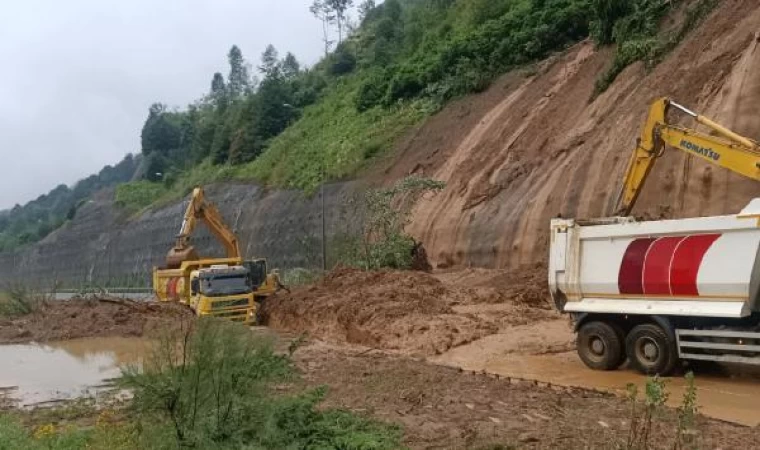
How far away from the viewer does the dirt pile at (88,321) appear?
26547 millimetres

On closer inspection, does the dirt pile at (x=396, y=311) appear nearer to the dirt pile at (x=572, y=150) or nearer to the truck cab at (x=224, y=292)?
the truck cab at (x=224, y=292)

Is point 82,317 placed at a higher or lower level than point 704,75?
lower

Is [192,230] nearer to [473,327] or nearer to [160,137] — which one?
[473,327]

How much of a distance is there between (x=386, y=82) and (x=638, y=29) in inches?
982

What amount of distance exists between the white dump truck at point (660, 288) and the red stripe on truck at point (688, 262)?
0.01m

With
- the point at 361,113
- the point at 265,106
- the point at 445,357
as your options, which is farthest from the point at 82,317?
the point at 265,106

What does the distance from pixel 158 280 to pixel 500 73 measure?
20.7 meters

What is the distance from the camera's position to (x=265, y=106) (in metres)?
69.4

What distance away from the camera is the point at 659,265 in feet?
39.4

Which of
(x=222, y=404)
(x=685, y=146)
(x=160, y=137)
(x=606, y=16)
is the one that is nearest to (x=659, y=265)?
(x=685, y=146)

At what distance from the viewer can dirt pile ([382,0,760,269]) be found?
2077cm

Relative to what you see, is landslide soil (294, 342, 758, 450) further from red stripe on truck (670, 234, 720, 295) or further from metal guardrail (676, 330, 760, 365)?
red stripe on truck (670, 234, 720, 295)

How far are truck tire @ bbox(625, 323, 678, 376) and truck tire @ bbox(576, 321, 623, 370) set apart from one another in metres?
0.23

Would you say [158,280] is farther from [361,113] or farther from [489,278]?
[361,113]
